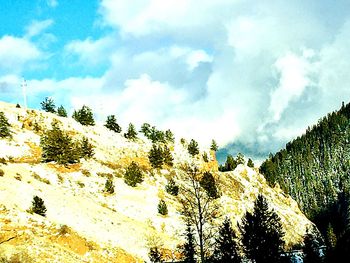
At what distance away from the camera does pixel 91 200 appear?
221 ft

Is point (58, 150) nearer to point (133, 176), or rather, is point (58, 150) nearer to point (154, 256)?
point (133, 176)

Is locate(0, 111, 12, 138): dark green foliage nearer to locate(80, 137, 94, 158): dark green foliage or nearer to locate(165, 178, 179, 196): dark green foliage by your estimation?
locate(80, 137, 94, 158): dark green foliage

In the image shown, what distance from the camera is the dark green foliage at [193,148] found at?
377ft

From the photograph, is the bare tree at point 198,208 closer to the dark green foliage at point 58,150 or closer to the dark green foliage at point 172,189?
the dark green foliage at point 172,189

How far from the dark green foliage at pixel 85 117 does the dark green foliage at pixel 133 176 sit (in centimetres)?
3125

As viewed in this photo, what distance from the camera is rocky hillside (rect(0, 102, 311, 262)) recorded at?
4584 centimetres

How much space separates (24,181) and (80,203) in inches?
371

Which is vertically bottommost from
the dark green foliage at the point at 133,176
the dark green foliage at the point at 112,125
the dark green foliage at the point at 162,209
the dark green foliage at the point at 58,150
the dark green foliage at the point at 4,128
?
the dark green foliage at the point at 162,209

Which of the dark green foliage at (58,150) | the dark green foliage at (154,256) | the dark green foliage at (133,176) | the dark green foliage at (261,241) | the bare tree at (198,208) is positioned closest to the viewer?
the bare tree at (198,208)

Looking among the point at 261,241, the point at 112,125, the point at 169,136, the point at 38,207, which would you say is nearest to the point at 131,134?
the point at 112,125

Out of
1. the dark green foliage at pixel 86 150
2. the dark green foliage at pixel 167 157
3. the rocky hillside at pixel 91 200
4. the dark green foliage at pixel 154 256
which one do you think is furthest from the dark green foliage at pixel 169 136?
the dark green foliage at pixel 154 256

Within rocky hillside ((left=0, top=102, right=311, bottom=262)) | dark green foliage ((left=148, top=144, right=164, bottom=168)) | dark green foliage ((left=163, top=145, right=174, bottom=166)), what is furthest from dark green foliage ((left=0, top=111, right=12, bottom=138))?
dark green foliage ((left=163, top=145, right=174, bottom=166))

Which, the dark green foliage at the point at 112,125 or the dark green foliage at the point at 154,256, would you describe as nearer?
the dark green foliage at the point at 154,256

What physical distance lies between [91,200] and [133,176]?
1480 centimetres
